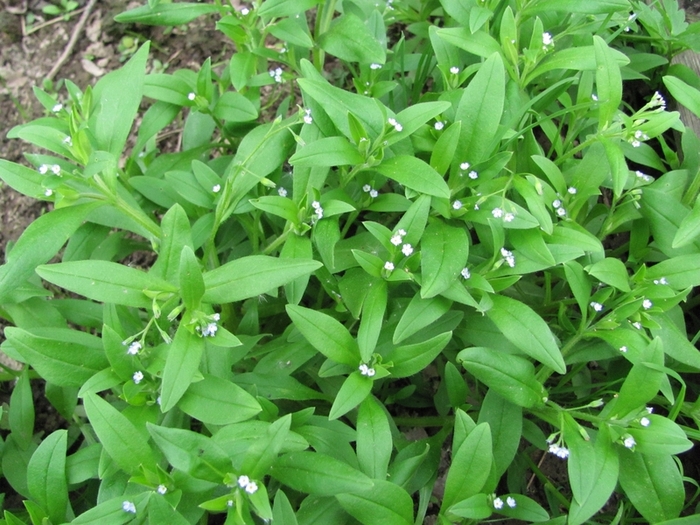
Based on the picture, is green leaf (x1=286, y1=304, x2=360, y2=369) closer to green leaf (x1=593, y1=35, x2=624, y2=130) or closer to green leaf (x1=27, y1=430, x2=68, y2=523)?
green leaf (x1=27, y1=430, x2=68, y2=523)

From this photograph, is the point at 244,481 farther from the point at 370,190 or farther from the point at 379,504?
the point at 370,190

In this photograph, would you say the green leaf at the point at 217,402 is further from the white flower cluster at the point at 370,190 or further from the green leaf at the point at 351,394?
the white flower cluster at the point at 370,190

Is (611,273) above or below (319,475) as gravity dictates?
above

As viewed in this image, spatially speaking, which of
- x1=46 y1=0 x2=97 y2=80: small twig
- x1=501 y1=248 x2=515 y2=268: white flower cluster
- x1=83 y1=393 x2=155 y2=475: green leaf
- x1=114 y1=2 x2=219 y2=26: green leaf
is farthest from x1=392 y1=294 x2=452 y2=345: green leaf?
x1=46 y1=0 x2=97 y2=80: small twig

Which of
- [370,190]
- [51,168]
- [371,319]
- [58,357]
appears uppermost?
[51,168]

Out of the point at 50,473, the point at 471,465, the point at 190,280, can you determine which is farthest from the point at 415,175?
the point at 50,473
